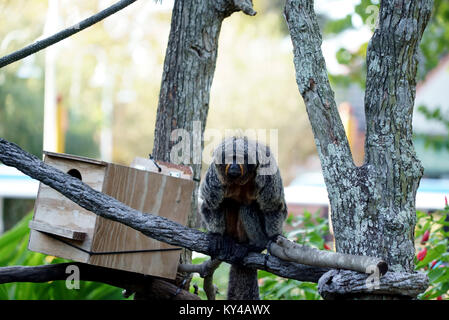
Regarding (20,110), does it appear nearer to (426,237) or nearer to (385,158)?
(426,237)

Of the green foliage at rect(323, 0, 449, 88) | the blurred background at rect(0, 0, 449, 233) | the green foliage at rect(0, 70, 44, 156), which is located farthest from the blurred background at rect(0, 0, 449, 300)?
the green foliage at rect(323, 0, 449, 88)

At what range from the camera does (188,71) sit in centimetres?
350

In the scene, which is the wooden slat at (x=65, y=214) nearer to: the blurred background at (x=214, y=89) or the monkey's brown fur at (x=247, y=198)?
the monkey's brown fur at (x=247, y=198)

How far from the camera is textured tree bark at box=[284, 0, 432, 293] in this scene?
89.8 inches

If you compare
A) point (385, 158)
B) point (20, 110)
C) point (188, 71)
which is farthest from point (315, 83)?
point (20, 110)

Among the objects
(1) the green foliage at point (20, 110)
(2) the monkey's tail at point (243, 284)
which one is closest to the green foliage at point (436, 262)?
(2) the monkey's tail at point (243, 284)

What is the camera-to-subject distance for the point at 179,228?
265 cm

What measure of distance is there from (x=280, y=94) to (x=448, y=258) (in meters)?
13.2

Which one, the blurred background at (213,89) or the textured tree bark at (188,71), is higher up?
the blurred background at (213,89)

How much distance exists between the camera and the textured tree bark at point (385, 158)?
89.8 inches

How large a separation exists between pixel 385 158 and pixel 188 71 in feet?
5.40

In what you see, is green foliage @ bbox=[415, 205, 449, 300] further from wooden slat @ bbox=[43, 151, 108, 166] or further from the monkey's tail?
wooden slat @ bbox=[43, 151, 108, 166]

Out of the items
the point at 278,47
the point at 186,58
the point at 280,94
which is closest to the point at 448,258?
the point at 186,58
